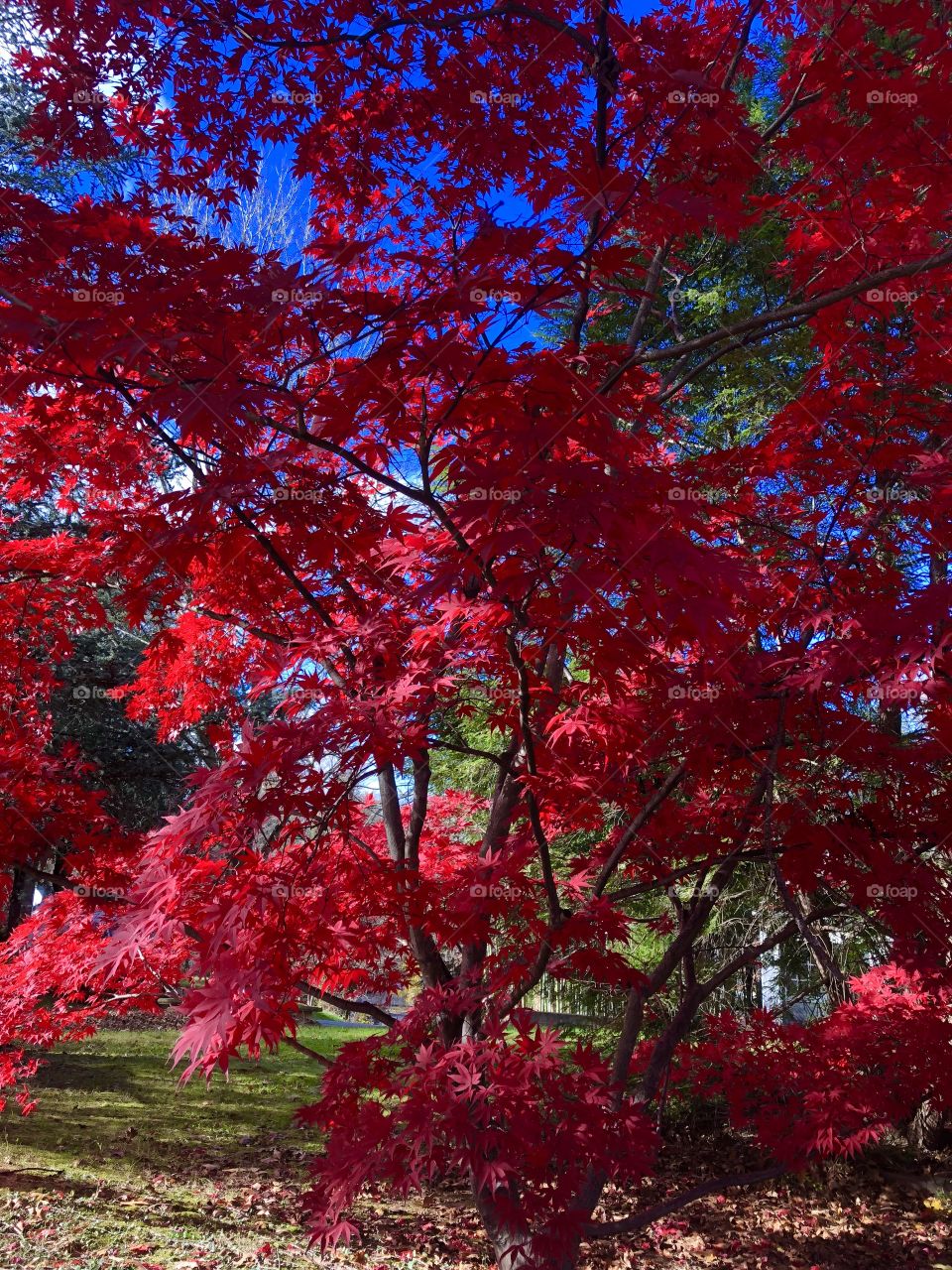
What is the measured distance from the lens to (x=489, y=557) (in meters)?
2.19

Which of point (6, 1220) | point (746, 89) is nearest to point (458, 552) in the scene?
point (6, 1220)

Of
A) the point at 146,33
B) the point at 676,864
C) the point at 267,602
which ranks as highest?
the point at 146,33

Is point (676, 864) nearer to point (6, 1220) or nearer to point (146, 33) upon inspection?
point (6, 1220)

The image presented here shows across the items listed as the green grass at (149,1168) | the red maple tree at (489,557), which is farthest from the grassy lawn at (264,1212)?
the red maple tree at (489,557)

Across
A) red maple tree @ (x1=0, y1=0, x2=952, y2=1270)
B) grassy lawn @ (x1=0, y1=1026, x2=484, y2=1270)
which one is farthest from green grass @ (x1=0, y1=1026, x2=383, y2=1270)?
red maple tree @ (x1=0, y1=0, x2=952, y2=1270)

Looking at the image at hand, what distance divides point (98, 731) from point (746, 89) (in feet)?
44.4

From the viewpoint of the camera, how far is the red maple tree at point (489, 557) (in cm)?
246

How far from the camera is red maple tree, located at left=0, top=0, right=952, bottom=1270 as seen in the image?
2461mm

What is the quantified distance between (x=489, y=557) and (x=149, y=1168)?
260 inches

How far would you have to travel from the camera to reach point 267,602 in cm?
437

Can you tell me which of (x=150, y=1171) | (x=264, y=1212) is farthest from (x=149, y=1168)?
(x=264, y=1212)

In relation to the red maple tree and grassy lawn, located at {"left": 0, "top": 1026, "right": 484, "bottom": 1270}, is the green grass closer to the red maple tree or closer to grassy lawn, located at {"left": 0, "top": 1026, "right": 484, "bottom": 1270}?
grassy lawn, located at {"left": 0, "top": 1026, "right": 484, "bottom": 1270}

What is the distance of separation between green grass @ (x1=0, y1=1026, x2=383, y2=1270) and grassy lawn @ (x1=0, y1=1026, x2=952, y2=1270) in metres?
0.02

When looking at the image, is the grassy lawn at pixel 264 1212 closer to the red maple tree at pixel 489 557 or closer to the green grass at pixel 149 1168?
the green grass at pixel 149 1168
